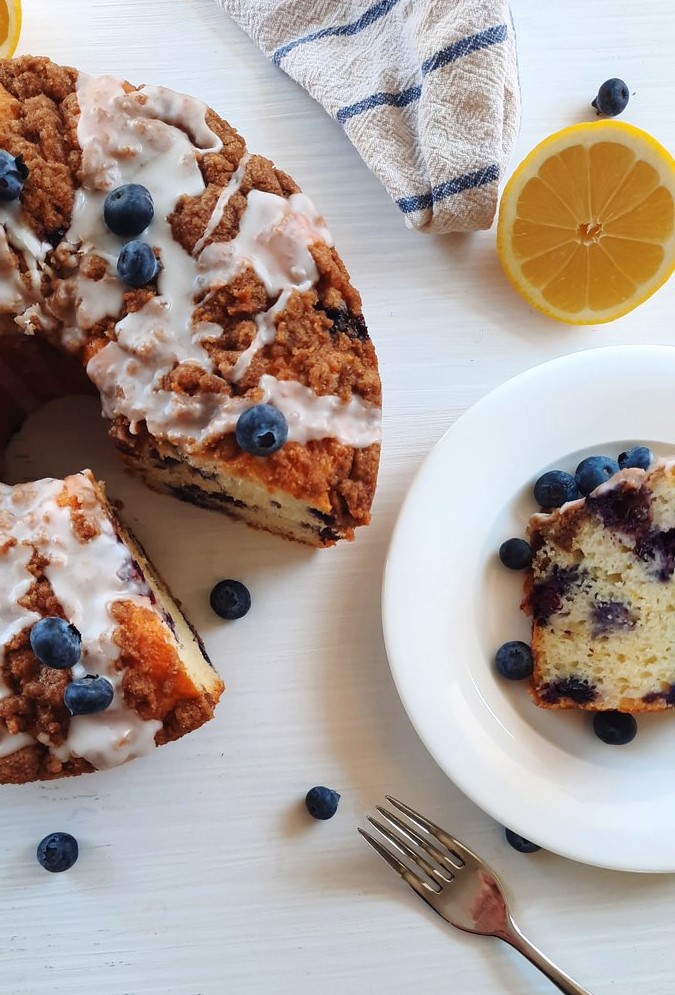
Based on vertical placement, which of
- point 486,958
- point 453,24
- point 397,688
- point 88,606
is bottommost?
point 486,958

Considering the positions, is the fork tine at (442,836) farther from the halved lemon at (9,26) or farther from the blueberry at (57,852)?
the halved lemon at (9,26)

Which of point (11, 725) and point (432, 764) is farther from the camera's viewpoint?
point (432, 764)

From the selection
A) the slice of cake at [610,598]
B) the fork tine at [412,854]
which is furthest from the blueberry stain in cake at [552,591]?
the fork tine at [412,854]

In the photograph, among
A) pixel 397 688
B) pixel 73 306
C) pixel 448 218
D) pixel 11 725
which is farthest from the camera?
pixel 448 218

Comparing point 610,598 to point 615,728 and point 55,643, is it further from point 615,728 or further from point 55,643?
point 55,643

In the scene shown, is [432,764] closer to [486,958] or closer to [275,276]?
[486,958]

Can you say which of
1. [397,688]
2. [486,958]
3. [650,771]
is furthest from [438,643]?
[486,958]

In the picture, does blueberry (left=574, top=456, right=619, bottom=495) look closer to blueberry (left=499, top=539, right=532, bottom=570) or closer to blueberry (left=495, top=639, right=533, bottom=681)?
blueberry (left=499, top=539, right=532, bottom=570)
